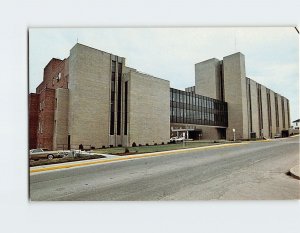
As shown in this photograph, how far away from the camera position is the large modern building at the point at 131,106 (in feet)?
37.0

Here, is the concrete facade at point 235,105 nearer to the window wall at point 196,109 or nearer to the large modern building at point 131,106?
the large modern building at point 131,106

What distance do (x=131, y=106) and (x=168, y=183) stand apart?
12.2m

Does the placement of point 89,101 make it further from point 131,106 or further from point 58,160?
point 58,160

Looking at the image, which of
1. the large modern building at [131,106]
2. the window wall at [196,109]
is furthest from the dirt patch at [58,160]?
the window wall at [196,109]

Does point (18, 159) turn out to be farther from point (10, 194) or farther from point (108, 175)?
point (108, 175)

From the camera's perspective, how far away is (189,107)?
84.5ft

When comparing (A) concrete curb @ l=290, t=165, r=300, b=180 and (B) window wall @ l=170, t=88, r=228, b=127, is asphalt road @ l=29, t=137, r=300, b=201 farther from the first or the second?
(B) window wall @ l=170, t=88, r=228, b=127

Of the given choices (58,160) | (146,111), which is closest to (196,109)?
(146,111)

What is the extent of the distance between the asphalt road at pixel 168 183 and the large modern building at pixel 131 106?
1399 mm

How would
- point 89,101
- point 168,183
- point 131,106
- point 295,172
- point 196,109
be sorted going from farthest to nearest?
point 196,109 → point 131,106 → point 89,101 → point 295,172 → point 168,183

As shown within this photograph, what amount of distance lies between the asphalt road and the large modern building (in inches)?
55.1

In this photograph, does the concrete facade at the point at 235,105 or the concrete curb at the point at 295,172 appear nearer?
the concrete curb at the point at 295,172

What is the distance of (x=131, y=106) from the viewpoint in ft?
58.3

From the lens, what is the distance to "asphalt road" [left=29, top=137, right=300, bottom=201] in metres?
5.23
